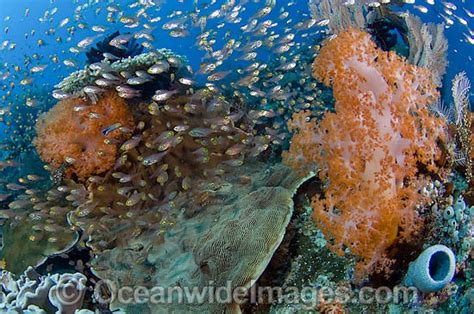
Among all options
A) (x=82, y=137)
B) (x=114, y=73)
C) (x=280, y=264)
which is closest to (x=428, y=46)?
(x=280, y=264)

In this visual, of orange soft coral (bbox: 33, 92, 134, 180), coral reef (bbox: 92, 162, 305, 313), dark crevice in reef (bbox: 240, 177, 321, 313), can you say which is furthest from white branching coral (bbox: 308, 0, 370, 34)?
dark crevice in reef (bbox: 240, 177, 321, 313)

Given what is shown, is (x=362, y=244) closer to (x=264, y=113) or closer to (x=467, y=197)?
(x=467, y=197)

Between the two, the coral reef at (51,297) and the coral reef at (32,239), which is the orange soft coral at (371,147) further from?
the coral reef at (32,239)

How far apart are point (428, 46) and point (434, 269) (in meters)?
4.56

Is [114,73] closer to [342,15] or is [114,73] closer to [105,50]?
[105,50]

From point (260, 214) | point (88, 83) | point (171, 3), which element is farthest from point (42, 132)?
point (171, 3)

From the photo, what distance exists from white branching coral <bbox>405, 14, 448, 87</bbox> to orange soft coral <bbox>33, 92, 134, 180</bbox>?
518 cm

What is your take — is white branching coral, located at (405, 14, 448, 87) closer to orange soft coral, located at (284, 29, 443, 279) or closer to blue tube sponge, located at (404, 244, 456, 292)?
orange soft coral, located at (284, 29, 443, 279)

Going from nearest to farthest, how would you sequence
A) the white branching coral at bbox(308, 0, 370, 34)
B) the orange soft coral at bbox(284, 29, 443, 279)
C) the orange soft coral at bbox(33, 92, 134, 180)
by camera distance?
the orange soft coral at bbox(284, 29, 443, 279)
the orange soft coral at bbox(33, 92, 134, 180)
the white branching coral at bbox(308, 0, 370, 34)

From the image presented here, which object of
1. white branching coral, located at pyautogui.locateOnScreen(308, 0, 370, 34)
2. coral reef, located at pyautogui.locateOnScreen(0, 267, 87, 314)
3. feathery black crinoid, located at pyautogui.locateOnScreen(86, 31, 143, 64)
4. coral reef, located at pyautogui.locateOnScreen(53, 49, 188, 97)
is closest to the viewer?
coral reef, located at pyautogui.locateOnScreen(0, 267, 87, 314)

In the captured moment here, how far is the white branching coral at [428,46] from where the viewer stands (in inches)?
267

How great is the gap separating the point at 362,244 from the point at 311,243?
30.6 inches

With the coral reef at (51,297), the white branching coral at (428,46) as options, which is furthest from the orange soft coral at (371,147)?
the coral reef at (51,297)

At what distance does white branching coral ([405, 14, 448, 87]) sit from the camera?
22.3 feet
